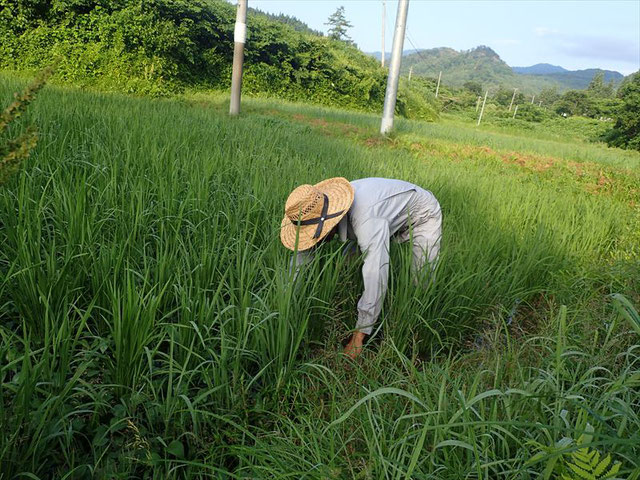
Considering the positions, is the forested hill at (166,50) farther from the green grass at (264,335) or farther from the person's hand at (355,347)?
the person's hand at (355,347)

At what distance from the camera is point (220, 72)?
47.9ft

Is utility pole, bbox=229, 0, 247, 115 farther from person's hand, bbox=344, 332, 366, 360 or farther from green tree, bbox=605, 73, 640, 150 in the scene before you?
green tree, bbox=605, 73, 640, 150

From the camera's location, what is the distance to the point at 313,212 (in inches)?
78.7

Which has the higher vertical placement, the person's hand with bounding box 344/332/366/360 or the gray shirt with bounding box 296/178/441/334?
the gray shirt with bounding box 296/178/441/334

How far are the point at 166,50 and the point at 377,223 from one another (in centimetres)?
1193

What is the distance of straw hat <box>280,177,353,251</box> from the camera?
1966 mm

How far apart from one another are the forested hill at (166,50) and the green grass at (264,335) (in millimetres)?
5298

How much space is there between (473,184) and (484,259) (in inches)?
79.8

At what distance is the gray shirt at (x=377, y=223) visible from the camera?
6.35 ft

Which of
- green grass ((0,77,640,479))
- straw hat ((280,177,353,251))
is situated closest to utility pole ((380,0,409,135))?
green grass ((0,77,640,479))

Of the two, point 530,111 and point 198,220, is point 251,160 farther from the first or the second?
point 530,111

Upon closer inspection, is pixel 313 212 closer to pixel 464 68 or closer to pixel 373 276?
pixel 373 276

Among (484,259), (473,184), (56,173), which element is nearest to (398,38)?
(473,184)

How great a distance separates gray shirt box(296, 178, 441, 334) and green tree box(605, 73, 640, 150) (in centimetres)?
2174
